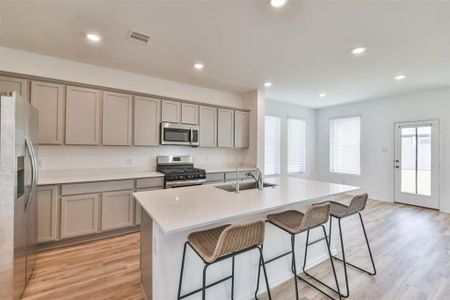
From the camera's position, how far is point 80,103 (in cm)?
309

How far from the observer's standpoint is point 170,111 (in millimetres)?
3914

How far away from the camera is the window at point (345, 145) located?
6.00 metres

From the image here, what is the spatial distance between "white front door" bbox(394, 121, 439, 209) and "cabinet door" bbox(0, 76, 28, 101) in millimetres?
7255

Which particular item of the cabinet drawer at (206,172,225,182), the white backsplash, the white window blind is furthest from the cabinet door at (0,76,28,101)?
the white window blind

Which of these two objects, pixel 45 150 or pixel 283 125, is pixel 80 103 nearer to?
pixel 45 150

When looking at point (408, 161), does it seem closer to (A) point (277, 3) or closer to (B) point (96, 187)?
(A) point (277, 3)

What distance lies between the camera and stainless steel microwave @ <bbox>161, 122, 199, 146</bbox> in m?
3.81

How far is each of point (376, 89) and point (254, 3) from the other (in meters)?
4.16

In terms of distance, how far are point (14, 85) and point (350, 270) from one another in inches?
183

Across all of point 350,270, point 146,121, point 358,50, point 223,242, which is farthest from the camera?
point 146,121

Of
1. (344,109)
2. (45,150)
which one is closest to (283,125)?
(344,109)

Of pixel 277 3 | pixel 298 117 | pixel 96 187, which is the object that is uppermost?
pixel 277 3

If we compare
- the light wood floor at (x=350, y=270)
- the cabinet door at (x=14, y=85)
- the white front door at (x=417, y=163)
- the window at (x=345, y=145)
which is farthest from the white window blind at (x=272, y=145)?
the cabinet door at (x=14, y=85)

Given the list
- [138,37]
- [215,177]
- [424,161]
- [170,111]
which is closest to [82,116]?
[170,111]
